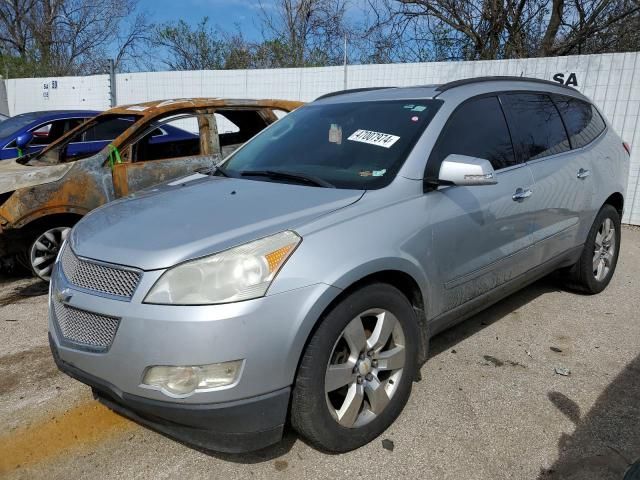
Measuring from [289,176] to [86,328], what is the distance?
51.7 inches

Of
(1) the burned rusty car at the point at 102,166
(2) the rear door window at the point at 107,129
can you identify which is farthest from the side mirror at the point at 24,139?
(2) the rear door window at the point at 107,129

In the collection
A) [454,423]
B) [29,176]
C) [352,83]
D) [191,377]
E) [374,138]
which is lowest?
[454,423]

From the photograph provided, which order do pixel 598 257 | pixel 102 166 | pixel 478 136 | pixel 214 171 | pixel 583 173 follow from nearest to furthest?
pixel 478 136, pixel 214 171, pixel 583 173, pixel 598 257, pixel 102 166

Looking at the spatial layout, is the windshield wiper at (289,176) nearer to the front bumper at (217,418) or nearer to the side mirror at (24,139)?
the front bumper at (217,418)

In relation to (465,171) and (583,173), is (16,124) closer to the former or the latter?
(465,171)

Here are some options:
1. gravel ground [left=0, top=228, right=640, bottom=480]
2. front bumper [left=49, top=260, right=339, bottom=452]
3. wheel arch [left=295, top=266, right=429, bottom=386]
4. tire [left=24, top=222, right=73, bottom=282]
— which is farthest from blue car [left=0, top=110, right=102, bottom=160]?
wheel arch [left=295, top=266, right=429, bottom=386]

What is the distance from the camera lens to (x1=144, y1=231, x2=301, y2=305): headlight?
2.05 metres

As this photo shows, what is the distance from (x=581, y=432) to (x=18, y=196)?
15.2ft

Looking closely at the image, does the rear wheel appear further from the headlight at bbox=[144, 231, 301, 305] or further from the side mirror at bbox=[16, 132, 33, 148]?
the side mirror at bbox=[16, 132, 33, 148]

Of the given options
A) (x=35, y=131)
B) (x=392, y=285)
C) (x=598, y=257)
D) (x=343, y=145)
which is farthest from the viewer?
(x=35, y=131)

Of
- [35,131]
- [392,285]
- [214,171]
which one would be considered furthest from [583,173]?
[35,131]

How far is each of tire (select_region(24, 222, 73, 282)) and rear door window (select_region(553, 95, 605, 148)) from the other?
4.40 meters

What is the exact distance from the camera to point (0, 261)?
501 centimetres

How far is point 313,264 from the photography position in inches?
85.7
